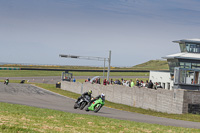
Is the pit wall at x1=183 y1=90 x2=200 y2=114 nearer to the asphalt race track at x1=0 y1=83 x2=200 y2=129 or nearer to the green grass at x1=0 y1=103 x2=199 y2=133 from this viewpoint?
the asphalt race track at x1=0 y1=83 x2=200 y2=129

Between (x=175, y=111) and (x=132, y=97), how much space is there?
26.9 ft

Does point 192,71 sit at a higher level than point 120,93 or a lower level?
higher

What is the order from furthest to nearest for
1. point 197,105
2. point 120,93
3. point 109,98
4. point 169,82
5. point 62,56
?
1. point 169,82
2. point 62,56
3. point 109,98
4. point 120,93
5. point 197,105

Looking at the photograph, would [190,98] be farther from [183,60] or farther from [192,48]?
[192,48]

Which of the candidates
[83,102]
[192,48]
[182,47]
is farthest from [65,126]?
[182,47]

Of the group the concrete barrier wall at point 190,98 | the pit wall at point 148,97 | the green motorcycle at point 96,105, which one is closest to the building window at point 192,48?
the pit wall at point 148,97

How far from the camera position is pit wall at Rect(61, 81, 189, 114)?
25.7m

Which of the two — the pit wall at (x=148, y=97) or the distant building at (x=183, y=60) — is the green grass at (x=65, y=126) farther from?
the distant building at (x=183, y=60)

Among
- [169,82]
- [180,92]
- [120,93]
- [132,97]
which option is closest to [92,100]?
[180,92]

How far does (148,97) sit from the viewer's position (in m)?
30.5

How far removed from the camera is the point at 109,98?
40.5 meters

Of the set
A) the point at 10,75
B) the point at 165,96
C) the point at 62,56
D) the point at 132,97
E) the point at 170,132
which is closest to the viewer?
the point at 170,132

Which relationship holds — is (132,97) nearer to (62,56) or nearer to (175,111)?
(175,111)

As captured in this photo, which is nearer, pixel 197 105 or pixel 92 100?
pixel 92 100
